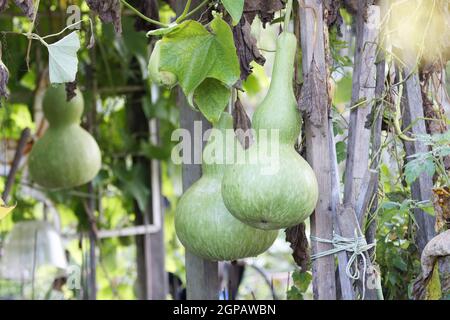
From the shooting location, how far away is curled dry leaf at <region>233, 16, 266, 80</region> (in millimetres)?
1373

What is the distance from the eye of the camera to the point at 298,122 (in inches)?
49.9

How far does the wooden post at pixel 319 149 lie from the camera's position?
1273mm

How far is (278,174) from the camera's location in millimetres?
1198

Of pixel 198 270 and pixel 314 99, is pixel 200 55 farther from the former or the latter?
pixel 198 270

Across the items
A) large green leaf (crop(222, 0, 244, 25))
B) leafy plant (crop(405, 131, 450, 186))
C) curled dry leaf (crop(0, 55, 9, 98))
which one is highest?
large green leaf (crop(222, 0, 244, 25))

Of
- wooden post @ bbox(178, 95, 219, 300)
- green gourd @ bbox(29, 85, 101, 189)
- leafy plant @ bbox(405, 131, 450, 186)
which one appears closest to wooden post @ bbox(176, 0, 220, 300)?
wooden post @ bbox(178, 95, 219, 300)

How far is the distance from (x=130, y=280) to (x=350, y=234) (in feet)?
9.74

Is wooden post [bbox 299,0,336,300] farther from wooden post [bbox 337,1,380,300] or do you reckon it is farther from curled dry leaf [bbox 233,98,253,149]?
curled dry leaf [bbox 233,98,253,149]

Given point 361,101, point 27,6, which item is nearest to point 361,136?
point 361,101

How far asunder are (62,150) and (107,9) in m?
1.14

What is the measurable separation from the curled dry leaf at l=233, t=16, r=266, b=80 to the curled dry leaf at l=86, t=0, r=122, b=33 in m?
0.21

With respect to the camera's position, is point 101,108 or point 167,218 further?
point 167,218

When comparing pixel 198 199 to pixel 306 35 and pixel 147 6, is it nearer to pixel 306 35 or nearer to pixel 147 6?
pixel 306 35
